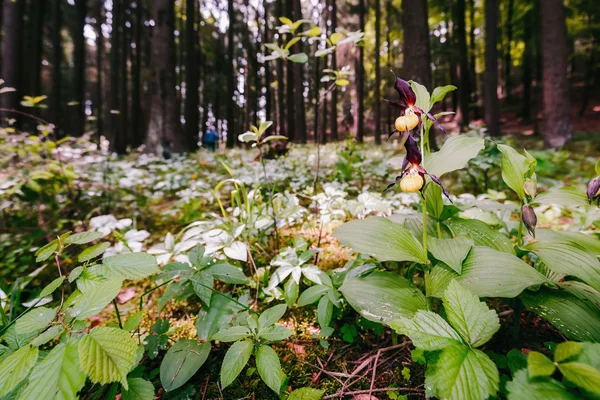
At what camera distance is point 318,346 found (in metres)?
1.35

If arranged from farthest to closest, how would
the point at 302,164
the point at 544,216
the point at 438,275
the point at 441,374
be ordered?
the point at 302,164 < the point at 544,216 < the point at 438,275 < the point at 441,374

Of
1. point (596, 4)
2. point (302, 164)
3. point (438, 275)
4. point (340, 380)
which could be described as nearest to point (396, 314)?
point (438, 275)

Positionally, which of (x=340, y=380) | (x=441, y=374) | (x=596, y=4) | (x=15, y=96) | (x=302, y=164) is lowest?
(x=340, y=380)

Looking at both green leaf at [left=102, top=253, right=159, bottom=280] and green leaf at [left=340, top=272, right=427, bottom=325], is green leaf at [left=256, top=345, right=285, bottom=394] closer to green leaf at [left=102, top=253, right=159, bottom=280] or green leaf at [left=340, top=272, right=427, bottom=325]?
green leaf at [left=340, top=272, right=427, bottom=325]

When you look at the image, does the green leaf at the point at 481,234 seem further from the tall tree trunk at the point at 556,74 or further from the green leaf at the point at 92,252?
the tall tree trunk at the point at 556,74

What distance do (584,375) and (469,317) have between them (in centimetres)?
26

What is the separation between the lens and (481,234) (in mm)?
1266

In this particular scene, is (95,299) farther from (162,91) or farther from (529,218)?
(162,91)

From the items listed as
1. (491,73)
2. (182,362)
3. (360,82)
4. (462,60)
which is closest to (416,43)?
(182,362)

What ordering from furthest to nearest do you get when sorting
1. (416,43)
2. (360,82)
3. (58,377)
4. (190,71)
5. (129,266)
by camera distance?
1. (360,82)
2. (190,71)
3. (416,43)
4. (129,266)
5. (58,377)

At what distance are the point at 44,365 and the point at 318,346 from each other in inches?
39.8

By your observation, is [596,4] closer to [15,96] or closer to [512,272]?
[512,272]

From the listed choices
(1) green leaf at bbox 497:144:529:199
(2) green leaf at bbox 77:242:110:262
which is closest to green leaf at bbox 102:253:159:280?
(2) green leaf at bbox 77:242:110:262

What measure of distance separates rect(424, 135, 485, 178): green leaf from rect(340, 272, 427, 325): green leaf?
0.49 m
